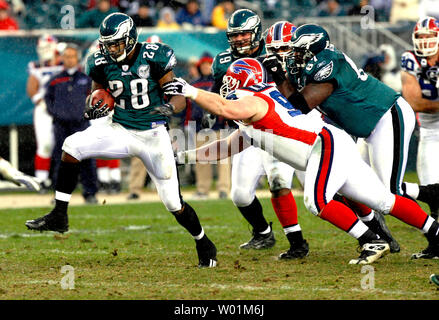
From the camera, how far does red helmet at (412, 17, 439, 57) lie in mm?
6309

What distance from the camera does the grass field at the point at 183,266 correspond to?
14.8 feet

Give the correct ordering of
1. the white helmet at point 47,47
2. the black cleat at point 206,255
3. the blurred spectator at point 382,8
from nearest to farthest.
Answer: the black cleat at point 206,255 → the white helmet at point 47,47 → the blurred spectator at point 382,8

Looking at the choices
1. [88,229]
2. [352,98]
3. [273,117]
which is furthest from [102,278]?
[88,229]

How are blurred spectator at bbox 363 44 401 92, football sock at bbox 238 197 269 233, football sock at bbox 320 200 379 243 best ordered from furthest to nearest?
1. blurred spectator at bbox 363 44 401 92
2. football sock at bbox 238 197 269 233
3. football sock at bbox 320 200 379 243

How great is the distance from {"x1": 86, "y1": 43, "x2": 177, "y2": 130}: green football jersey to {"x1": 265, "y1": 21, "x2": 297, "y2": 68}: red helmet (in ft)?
2.55

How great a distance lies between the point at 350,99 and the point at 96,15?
23.7 feet

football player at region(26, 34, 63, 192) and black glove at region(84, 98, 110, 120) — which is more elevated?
black glove at region(84, 98, 110, 120)

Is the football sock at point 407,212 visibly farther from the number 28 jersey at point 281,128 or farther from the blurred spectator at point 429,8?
the blurred spectator at point 429,8

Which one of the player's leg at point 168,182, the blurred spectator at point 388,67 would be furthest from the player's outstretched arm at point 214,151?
the blurred spectator at point 388,67

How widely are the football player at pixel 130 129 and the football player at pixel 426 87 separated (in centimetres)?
198

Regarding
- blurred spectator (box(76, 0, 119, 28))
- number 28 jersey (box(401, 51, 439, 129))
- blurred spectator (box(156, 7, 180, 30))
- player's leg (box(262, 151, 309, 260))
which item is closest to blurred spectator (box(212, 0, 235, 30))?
blurred spectator (box(156, 7, 180, 30))

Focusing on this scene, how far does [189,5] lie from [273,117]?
27.9 feet

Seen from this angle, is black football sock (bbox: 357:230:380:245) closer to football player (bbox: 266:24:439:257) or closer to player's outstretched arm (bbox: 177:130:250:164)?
football player (bbox: 266:24:439:257)

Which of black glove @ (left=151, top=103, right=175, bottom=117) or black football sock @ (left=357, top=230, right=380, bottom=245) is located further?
black football sock @ (left=357, top=230, right=380, bottom=245)
